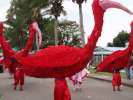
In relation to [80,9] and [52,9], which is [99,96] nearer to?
[80,9]

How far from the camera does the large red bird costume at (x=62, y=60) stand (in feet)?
34.2

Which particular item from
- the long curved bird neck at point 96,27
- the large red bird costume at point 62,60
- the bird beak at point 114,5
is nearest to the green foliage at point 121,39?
the large red bird costume at point 62,60

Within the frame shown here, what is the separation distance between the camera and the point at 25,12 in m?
58.2

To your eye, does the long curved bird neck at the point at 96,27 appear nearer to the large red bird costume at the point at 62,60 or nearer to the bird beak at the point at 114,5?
the large red bird costume at the point at 62,60

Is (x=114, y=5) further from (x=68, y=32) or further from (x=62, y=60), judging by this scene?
(x=68, y=32)

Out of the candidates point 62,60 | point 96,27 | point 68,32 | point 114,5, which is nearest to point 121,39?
point 68,32

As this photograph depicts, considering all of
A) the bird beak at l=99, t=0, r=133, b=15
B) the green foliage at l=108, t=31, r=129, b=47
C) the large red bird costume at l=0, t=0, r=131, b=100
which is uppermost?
the bird beak at l=99, t=0, r=133, b=15

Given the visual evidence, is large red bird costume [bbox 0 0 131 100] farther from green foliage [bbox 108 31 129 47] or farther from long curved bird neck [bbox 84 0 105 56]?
green foliage [bbox 108 31 129 47]

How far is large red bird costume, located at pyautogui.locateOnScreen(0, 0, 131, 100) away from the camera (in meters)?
10.4

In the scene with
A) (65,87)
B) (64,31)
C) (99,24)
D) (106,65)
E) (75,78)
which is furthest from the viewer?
(64,31)

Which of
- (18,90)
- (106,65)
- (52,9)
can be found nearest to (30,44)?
(106,65)

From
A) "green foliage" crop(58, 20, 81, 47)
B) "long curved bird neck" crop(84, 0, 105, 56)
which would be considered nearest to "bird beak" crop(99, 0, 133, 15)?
"long curved bird neck" crop(84, 0, 105, 56)

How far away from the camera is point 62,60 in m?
10.8

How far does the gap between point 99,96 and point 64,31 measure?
246 feet
